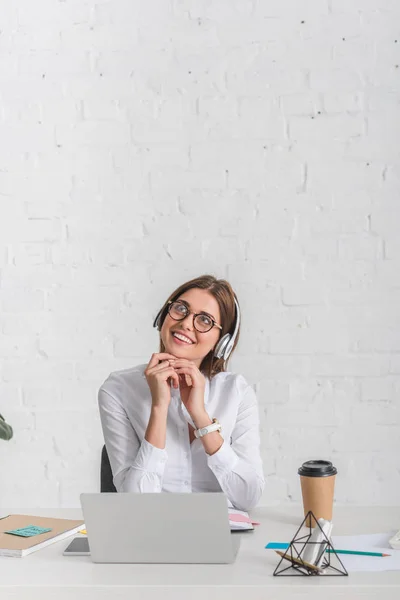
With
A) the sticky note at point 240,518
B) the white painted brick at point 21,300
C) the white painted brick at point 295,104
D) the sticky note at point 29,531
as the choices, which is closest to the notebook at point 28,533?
the sticky note at point 29,531

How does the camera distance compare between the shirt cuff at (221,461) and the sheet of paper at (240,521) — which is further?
the shirt cuff at (221,461)

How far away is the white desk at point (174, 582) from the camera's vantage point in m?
1.15

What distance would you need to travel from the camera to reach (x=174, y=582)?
3.88 ft

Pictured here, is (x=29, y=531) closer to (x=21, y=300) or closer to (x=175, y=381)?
(x=175, y=381)

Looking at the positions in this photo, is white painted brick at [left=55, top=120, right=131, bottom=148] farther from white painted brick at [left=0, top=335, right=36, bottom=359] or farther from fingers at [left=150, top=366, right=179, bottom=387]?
fingers at [left=150, top=366, right=179, bottom=387]


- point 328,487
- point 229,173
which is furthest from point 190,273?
point 328,487

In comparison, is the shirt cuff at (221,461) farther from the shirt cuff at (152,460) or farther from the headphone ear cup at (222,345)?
the headphone ear cup at (222,345)

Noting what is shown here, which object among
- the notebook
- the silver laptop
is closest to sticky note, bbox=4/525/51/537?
the notebook

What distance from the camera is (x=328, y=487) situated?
5.20ft

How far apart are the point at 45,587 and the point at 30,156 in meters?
1.96

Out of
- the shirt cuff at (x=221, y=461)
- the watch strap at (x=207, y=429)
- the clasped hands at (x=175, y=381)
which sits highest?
the clasped hands at (x=175, y=381)

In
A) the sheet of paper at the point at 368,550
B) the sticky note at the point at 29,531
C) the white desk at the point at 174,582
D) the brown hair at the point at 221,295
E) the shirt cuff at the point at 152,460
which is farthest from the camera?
the brown hair at the point at 221,295

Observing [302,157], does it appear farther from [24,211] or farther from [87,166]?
[24,211]

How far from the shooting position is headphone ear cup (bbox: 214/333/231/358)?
2.02 m
